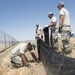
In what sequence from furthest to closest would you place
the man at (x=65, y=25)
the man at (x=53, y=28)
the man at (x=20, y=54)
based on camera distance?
the man at (x=53, y=28), the man at (x=65, y=25), the man at (x=20, y=54)

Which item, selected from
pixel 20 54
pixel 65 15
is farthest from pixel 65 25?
pixel 20 54

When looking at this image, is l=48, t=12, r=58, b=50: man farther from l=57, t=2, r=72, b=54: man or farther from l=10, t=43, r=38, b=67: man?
l=10, t=43, r=38, b=67: man

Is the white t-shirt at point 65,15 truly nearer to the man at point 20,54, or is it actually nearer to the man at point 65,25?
the man at point 65,25

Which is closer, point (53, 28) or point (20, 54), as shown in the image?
point (20, 54)

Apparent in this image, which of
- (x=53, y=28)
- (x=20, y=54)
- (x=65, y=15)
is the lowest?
(x=20, y=54)

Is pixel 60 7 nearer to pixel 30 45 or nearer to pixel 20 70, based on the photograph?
pixel 30 45

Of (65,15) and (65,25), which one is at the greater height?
(65,15)

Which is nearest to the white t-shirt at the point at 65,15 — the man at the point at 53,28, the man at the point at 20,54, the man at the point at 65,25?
the man at the point at 65,25

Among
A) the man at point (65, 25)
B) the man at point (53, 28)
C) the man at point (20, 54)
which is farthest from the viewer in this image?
the man at point (53, 28)

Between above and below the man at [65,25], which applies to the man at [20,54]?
below

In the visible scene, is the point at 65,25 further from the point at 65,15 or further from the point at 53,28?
the point at 53,28

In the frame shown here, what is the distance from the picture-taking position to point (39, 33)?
1334cm

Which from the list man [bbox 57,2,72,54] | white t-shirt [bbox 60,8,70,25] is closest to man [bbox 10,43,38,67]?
man [bbox 57,2,72,54]

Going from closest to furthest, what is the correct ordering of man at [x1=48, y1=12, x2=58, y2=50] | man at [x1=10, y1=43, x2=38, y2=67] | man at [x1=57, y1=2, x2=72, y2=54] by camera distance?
man at [x1=10, y1=43, x2=38, y2=67] < man at [x1=57, y1=2, x2=72, y2=54] < man at [x1=48, y1=12, x2=58, y2=50]
